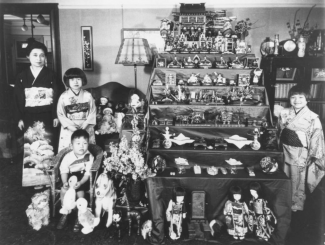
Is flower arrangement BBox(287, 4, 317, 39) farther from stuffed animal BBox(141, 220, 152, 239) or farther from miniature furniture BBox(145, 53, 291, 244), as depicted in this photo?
stuffed animal BBox(141, 220, 152, 239)

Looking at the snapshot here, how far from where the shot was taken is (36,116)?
4.55 metres

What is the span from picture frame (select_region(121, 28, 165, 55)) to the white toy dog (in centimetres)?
303

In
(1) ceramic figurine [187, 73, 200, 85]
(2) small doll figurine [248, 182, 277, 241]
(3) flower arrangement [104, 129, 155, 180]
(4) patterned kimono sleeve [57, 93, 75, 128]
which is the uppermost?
(1) ceramic figurine [187, 73, 200, 85]

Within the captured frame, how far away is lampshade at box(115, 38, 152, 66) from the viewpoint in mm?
4848

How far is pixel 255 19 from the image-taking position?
5.68 metres

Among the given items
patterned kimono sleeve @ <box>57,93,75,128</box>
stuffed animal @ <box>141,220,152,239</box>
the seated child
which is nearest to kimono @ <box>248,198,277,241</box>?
stuffed animal @ <box>141,220,152,239</box>

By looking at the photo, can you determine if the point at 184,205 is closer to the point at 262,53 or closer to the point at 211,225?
the point at 211,225

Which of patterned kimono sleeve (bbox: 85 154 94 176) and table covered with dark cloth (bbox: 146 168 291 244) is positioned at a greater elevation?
patterned kimono sleeve (bbox: 85 154 94 176)

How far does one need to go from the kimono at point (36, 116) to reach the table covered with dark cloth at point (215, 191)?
2.10m

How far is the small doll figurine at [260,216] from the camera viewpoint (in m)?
3.27

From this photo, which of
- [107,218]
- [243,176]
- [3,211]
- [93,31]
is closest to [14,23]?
[93,31]

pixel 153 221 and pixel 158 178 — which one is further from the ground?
pixel 158 178

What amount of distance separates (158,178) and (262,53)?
136 inches

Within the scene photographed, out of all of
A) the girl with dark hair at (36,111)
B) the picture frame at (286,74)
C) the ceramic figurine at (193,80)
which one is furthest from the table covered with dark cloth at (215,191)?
the picture frame at (286,74)
